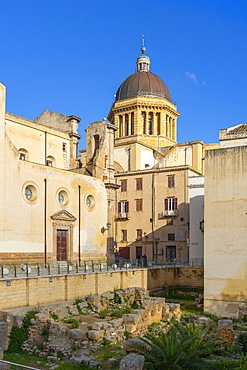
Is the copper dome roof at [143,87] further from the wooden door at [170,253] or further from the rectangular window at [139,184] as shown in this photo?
the wooden door at [170,253]

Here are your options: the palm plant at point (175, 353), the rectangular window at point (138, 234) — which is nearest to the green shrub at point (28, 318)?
the palm plant at point (175, 353)

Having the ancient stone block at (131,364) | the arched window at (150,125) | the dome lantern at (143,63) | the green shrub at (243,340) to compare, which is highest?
the dome lantern at (143,63)

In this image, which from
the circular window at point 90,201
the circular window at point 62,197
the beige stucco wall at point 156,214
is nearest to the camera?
the circular window at point 62,197

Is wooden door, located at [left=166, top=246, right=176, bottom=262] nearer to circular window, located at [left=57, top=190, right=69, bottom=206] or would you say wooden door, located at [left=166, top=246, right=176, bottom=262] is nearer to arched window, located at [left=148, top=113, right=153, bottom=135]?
circular window, located at [left=57, top=190, right=69, bottom=206]

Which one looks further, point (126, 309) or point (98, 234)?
point (98, 234)

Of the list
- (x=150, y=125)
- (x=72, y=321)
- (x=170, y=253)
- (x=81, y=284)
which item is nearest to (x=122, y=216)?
(x=170, y=253)

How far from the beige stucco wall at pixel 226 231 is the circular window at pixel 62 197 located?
1312cm

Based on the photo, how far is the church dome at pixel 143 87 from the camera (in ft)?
209

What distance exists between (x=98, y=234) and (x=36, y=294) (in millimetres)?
15350

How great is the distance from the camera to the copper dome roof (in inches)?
2514

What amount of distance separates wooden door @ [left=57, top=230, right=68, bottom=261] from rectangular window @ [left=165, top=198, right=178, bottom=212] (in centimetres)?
1484

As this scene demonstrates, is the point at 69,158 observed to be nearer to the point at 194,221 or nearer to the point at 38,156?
the point at 38,156

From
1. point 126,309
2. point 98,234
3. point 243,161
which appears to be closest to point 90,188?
point 98,234

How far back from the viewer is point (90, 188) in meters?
41.1
